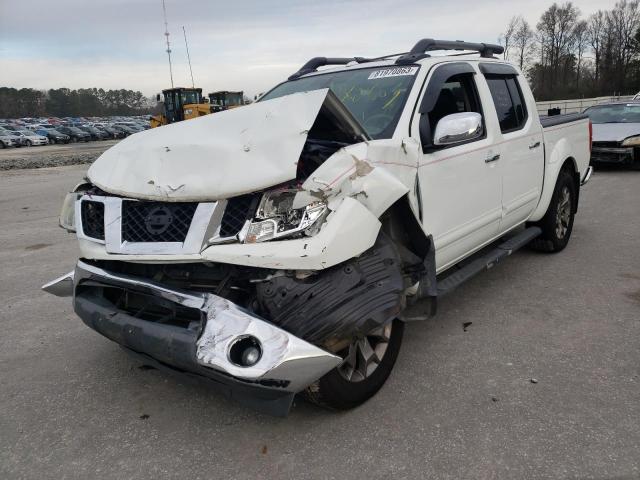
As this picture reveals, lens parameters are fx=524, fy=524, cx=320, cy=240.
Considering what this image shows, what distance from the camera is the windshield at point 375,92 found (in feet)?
10.9

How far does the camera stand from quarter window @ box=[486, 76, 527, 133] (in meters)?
4.33

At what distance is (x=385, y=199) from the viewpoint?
2.67 metres

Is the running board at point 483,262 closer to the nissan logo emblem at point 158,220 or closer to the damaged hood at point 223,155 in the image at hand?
the damaged hood at point 223,155

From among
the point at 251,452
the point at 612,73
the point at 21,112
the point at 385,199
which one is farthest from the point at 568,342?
the point at 21,112

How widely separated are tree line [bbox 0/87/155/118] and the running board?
89.7 m

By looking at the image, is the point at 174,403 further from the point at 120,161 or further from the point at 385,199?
the point at 385,199

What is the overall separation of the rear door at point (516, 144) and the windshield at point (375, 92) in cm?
99

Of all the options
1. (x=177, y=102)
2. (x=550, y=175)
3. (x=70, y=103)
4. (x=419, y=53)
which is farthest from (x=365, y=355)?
(x=70, y=103)

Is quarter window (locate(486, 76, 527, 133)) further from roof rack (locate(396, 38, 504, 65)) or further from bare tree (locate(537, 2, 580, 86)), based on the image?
bare tree (locate(537, 2, 580, 86))

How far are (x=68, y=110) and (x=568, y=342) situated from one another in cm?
11022

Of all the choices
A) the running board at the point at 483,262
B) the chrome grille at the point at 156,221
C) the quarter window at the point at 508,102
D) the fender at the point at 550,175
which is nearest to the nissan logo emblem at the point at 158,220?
the chrome grille at the point at 156,221

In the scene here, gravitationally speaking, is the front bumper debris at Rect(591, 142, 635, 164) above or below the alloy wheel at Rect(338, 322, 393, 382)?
above

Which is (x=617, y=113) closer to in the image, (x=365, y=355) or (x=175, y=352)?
(x=365, y=355)

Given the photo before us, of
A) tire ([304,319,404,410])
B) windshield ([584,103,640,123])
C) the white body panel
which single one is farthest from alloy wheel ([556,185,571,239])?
windshield ([584,103,640,123])
